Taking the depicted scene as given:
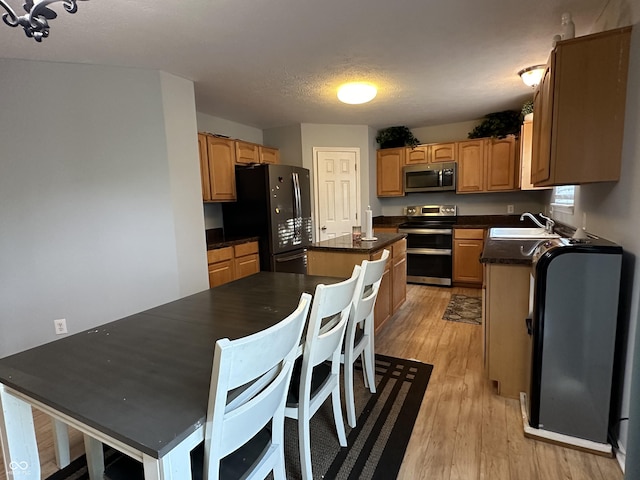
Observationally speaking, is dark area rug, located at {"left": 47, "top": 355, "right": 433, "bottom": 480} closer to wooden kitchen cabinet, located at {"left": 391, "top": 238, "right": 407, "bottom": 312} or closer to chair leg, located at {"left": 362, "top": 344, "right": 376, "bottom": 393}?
chair leg, located at {"left": 362, "top": 344, "right": 376, "bottom": 393}

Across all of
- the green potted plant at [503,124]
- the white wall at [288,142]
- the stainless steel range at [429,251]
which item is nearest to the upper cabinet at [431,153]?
the green potted plant at [503,124]

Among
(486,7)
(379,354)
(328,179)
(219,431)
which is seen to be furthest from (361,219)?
(219,431)

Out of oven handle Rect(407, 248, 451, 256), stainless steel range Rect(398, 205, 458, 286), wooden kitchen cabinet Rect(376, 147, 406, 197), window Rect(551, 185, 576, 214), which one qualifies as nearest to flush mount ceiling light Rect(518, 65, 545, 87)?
window Rect(551, 185, 576, 214)

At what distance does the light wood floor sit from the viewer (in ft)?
4.85

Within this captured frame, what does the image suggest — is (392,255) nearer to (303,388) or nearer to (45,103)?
(303,388)

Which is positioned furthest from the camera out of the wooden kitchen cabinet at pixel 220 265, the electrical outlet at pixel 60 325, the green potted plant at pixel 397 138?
the green potted plant at pixel 397 138

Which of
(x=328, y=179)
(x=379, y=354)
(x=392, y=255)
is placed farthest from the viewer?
(x=328, y=179)

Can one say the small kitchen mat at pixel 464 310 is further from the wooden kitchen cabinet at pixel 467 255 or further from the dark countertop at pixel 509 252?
the dark countertop at pixel 509 252

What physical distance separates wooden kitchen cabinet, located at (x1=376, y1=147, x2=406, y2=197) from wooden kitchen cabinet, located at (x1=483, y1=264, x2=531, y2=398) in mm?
3162

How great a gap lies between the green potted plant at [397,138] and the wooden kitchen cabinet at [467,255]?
1.49 metres

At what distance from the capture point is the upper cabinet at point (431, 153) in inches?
181

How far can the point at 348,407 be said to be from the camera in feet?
5.90

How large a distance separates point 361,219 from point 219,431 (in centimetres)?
420

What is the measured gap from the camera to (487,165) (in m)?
4.39
